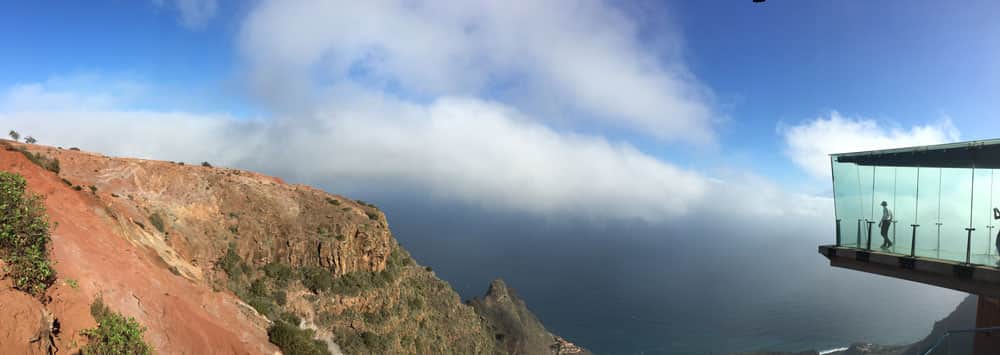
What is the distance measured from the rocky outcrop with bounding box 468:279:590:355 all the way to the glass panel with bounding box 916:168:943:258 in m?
88.3

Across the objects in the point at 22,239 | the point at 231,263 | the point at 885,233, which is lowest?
the point at 231,263

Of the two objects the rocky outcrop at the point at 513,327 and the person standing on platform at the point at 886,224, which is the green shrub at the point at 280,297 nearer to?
the person standing on platform at the point at 886,224

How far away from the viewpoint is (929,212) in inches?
500

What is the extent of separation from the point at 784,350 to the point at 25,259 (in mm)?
144452

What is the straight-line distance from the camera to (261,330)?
74.6 feet

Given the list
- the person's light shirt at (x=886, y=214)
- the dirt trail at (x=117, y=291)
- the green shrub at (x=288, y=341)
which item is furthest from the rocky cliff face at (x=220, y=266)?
the person's light shirt at (x=886, y=214)

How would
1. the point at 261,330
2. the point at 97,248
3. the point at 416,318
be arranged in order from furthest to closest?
the point at 416,318
the point at 261,330
the point at 97,248

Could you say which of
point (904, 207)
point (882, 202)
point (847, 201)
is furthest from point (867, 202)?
point (904, 207)

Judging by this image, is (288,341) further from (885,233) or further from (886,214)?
(886,214)

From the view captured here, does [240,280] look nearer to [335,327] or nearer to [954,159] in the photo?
[335,327]

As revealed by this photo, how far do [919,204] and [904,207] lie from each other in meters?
0.37

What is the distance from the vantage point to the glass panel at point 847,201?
47.5ft

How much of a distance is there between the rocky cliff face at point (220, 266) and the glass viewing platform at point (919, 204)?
2224cm

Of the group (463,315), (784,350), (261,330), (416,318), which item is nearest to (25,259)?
(261,330)
